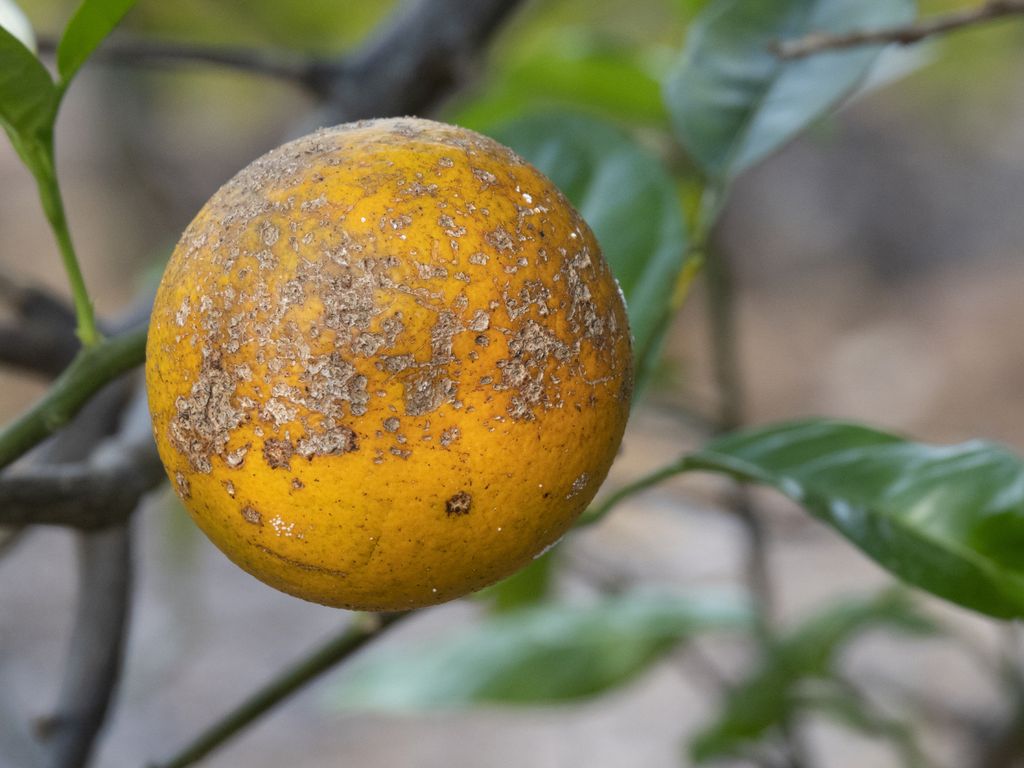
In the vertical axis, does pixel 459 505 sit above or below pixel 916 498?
above


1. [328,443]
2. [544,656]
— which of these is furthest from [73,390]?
[544,656]

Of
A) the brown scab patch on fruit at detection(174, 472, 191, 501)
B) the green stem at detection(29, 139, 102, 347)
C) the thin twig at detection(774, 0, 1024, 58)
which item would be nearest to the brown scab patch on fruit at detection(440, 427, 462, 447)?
the brown scab patch on fruit at detection(174, 472, 191, 501)

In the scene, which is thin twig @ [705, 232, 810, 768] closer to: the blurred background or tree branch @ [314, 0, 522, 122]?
the blurred background

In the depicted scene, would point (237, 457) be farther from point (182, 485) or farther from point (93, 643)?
point (93, 643)

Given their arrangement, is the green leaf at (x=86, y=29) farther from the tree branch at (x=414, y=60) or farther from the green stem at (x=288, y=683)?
the tree branch at (x=414, y=60)

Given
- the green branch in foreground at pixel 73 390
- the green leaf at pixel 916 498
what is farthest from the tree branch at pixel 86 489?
the green leaf at pixel 916 498

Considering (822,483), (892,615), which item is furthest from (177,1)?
(822,483)
